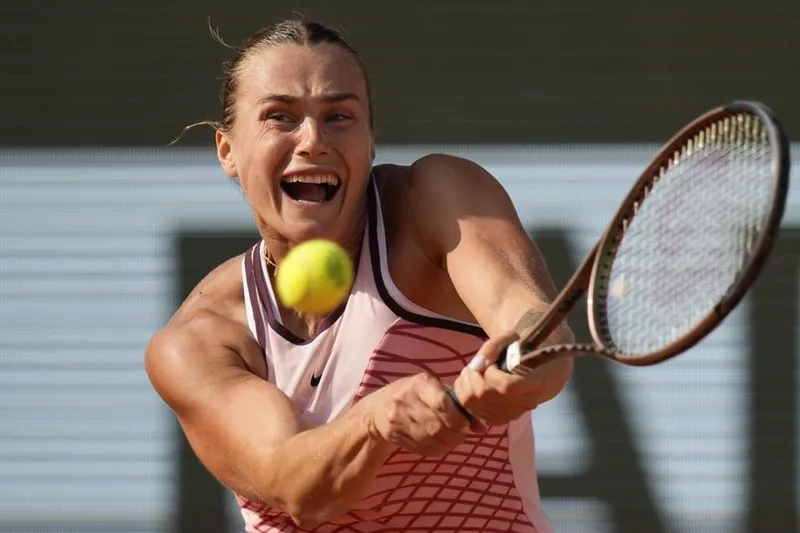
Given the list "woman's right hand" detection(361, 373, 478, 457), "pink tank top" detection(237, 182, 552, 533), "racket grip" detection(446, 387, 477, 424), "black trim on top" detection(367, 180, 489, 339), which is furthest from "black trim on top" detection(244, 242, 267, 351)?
"racket grip" detection(446, 387, 477, 424)

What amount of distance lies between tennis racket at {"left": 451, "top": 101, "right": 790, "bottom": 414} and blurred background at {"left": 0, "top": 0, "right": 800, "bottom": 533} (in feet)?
7.76

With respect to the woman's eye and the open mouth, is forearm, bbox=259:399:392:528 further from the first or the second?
the woman's eye

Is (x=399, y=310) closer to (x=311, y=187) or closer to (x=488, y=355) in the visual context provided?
(x=311, y=187)

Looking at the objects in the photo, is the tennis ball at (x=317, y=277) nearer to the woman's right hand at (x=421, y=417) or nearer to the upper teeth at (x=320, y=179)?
the upper teeth at (x=320, y=179)

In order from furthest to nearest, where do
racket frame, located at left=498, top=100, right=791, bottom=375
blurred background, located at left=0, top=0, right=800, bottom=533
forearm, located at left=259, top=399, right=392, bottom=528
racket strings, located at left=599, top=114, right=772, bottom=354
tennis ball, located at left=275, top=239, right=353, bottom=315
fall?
blurred background, located at left=0, top=0, right=800, bottom=533 → tennis ball, located at left=275, top=239, right=353, bottom=315 → forearm, located at left=259, top=399, right=392, bottom=528 → racket strings, located at left=599, top=114, right=772, bottom=354 → racket frame, located at left=498, top=100, right=791, bottom=375

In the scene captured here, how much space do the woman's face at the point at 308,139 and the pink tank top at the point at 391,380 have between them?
0.27ft

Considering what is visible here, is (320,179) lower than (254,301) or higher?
higher

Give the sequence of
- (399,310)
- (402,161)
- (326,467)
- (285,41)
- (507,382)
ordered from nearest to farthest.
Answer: (507,382)
(326,467)
(399,310)
(285,41)
(402,161)

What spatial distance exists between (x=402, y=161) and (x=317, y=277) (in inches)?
77.6

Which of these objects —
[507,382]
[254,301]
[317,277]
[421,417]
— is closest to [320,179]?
[317,277]

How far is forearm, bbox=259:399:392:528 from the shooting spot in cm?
206

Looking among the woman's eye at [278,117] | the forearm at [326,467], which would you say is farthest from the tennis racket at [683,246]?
the woman's eye at [278,117]

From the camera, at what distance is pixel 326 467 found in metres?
2.13

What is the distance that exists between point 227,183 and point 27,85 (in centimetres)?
74
